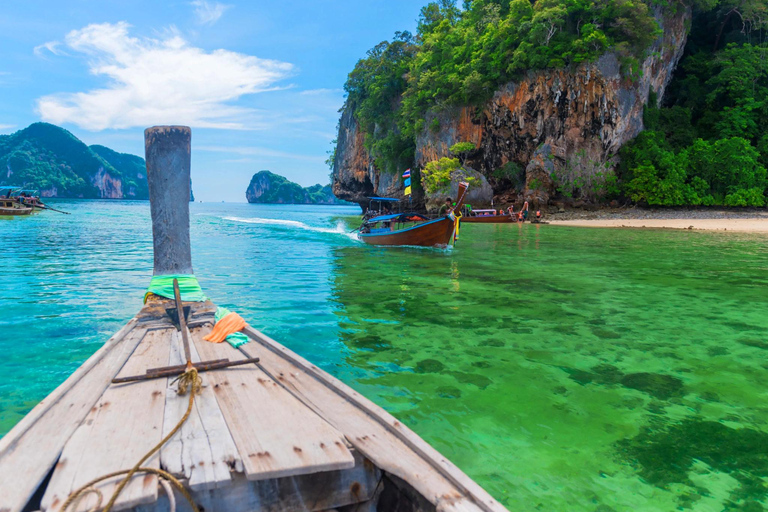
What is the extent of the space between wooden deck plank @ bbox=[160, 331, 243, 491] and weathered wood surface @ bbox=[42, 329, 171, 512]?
0.18ft

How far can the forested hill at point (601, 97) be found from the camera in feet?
102

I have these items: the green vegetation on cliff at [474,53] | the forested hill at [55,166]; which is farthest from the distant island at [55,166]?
the green vegetation on cliff at [474,53]

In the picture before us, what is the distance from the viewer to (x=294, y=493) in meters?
1.75

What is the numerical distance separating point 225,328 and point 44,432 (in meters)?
1.68

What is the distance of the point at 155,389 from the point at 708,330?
21.8 feet

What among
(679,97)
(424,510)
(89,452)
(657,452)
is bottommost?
(657,452)

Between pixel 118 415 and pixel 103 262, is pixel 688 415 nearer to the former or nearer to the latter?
pixel 118 415

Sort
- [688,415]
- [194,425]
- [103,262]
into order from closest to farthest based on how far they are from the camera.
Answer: [194,425] → [688,415] → [103,262]

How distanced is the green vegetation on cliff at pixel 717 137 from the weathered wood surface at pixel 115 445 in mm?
36947

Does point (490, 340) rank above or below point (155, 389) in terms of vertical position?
below

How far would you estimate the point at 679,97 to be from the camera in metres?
37.6

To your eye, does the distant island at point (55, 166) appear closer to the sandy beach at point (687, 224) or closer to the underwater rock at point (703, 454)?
the sandy beach at point (687, 224)

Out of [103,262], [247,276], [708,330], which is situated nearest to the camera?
[708,330]

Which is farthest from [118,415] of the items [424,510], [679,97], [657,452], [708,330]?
[679,97]
